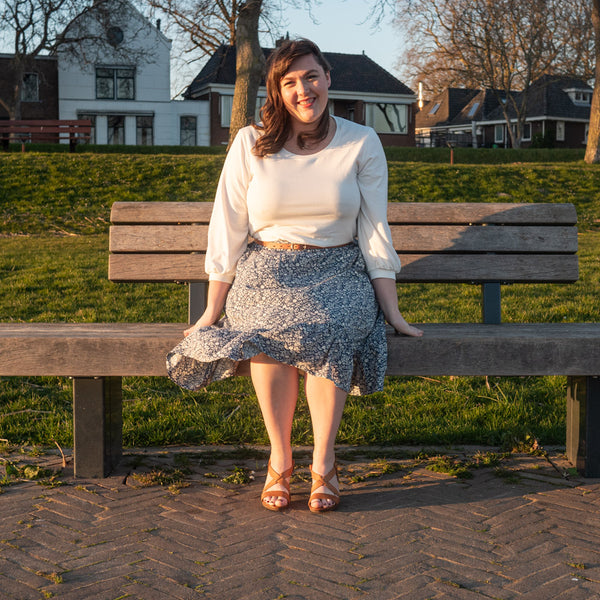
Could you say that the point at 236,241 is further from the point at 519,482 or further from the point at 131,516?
the point at 519,482

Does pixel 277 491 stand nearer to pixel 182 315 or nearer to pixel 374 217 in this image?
pixel 374 217

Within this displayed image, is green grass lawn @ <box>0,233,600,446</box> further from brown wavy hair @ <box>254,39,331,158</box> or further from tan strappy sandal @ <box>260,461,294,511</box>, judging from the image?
brown wavy hair @ <box>254,39,331,158</box>

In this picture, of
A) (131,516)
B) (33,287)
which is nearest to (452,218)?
(131,516)

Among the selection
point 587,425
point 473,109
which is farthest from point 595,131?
point 473,109

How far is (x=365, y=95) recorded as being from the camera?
131 ft

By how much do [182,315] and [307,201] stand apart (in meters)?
2.99

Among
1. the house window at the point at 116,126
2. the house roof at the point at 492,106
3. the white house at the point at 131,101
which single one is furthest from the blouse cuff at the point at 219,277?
the house roof at the point at 492,106

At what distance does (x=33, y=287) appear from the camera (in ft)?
23.0

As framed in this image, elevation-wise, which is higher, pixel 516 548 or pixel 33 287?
pixel 33 287

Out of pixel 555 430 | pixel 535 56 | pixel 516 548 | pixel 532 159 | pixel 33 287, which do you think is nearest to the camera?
pixel 516 548

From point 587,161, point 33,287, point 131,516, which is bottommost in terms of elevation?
point 131,516

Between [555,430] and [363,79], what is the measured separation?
38.3m

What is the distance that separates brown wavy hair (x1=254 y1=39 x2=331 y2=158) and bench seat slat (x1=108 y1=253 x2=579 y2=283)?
0.74 metres

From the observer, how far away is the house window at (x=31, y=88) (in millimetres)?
37812
